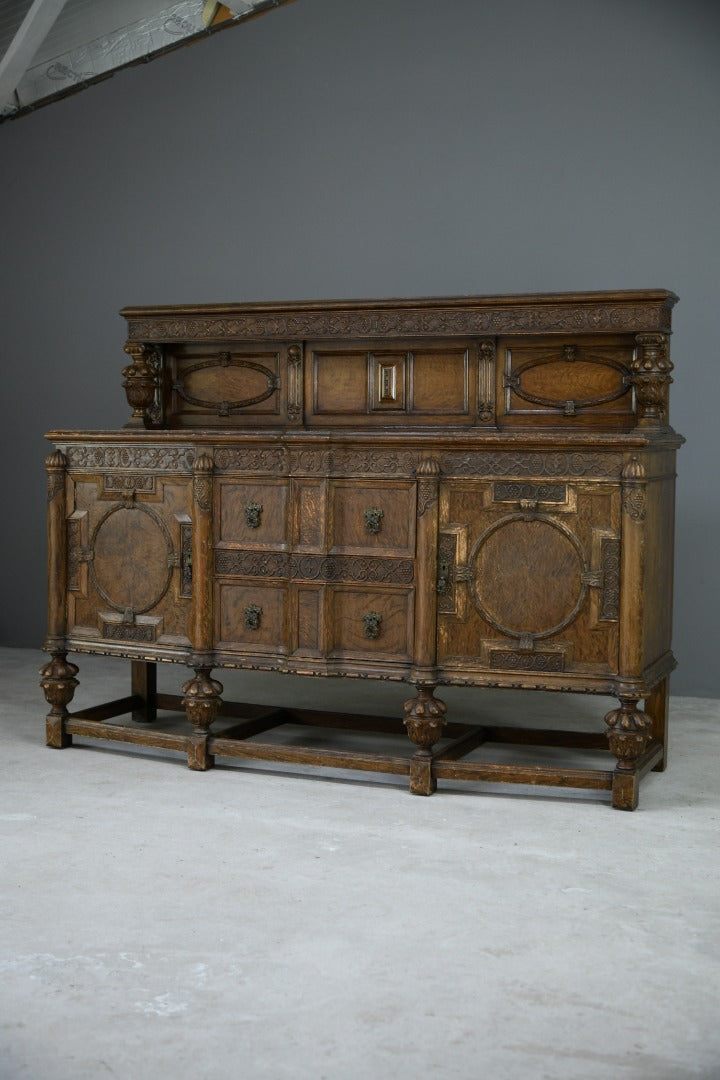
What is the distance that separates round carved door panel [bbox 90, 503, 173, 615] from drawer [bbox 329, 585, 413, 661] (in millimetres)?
645

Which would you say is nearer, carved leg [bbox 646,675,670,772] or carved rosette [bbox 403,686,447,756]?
carved rosette [bbox 403,686,447,756]

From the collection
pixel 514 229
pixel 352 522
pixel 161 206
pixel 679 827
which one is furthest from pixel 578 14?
pixel 679 827

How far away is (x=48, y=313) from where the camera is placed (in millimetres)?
6793

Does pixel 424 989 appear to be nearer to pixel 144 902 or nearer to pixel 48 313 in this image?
pixel 144 902

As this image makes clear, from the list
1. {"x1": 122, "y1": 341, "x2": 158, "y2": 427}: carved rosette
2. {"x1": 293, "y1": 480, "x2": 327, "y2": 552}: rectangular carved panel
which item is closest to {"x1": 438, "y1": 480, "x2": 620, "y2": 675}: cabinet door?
{"x1": 293, "y1": 480, "x2": 327, "y2": 552}: rectangular carved panel

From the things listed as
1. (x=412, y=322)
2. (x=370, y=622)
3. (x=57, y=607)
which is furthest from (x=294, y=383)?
(x=57, y=607)

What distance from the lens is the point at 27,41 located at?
20.0 ft

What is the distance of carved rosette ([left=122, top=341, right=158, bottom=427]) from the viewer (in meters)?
4.94

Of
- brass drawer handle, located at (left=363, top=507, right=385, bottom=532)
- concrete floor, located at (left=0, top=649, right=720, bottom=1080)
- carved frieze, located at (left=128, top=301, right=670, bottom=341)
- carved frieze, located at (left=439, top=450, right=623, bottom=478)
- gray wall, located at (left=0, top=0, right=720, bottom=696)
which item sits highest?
gray wall, located at (left=0, top=0, right=720, bottom=696)

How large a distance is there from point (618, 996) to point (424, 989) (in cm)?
40

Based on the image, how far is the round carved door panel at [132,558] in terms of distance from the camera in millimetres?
4543

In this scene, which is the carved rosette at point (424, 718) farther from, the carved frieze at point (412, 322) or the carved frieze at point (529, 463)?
the carved frieze at point (412, 322)

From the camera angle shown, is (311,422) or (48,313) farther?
(48,313)

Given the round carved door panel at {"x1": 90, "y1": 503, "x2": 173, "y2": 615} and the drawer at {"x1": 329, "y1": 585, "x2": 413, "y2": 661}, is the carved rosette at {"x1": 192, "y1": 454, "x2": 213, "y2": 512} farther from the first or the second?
the drawer at {"x1": 329, "y1": 585, "x2": 413, "y2": 661}
